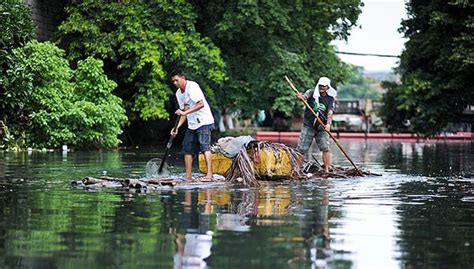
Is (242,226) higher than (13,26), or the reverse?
(13,26)

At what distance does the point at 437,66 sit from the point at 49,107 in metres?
16.9

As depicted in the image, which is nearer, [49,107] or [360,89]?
[49,107]

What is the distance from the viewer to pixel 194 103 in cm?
1529

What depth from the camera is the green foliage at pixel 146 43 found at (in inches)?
1277

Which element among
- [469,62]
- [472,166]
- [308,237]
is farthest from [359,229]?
[469,62]

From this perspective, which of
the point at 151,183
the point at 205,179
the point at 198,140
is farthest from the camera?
the point at 198,140

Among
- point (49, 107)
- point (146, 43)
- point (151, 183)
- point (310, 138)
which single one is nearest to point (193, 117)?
point (151, 183)

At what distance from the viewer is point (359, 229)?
31.8 feet

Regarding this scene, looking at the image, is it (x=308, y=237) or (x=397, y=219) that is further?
(x=397, y=219)

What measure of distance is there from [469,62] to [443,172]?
16.0 m

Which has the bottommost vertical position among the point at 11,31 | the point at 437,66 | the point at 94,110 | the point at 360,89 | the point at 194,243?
the point at 194,243

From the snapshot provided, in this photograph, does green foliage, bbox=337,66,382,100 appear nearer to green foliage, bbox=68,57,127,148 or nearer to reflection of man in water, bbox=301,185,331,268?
green foliage, bbox=68,57,127,148

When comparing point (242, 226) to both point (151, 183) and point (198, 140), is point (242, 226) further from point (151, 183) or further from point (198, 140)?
point (198, 140)

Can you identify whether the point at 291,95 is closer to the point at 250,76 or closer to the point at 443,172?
the point at 250,76
